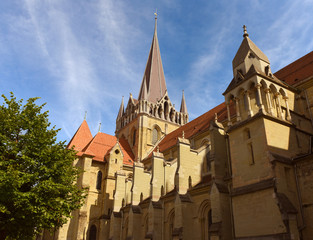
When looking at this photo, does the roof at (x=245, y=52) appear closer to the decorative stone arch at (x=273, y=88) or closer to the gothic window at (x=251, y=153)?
the decorative stone arch at (x=273, y=88)

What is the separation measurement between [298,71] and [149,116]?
21270 millimetres

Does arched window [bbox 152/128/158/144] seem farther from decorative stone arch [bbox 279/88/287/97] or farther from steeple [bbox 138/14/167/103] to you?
decorative stone arch [bbox 279/88/287/97]

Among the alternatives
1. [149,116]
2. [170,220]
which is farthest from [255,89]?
[149,116]

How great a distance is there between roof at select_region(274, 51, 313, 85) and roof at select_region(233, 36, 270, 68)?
10.9 ft

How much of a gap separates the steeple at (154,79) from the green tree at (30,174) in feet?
80.4

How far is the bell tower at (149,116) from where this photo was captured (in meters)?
35.6

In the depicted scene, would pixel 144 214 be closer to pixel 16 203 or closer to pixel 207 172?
pixel 207 172

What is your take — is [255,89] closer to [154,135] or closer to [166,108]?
[154,135]

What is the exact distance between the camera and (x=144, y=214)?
21.6 metres

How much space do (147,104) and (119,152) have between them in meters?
9.47

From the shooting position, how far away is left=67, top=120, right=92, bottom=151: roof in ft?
105

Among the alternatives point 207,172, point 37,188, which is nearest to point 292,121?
point 207,172

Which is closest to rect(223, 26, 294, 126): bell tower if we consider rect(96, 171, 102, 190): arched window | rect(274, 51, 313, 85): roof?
rect(274, 51, 313, 85): roof

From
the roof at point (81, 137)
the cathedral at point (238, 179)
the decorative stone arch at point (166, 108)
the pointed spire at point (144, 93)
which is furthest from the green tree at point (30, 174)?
the decorative stone arch at point (166, 108)
